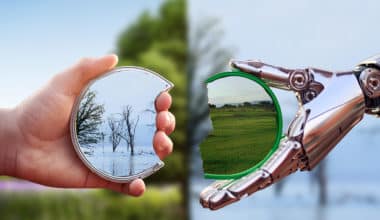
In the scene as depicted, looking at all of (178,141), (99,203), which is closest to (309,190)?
(178,141)

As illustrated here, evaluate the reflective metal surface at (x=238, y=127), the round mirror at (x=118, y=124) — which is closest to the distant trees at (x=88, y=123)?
the round mirror at (x=118, y=124)

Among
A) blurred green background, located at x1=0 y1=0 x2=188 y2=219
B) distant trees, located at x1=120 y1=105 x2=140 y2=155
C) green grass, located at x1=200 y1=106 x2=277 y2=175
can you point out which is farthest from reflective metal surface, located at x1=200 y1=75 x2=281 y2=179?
blurred green background, located at x1=0 y1=0 x2=188 y2=219

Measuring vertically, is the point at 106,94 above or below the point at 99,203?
above

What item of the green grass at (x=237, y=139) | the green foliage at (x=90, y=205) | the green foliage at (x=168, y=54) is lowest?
the green foliage at (x=90, y=205)

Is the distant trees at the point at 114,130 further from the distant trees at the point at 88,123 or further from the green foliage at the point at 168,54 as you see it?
the green foliage at the point at 168,54

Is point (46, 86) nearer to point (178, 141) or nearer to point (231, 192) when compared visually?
point (231, 192)

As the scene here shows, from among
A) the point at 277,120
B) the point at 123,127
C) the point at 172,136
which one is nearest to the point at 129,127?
the point at 123,127
